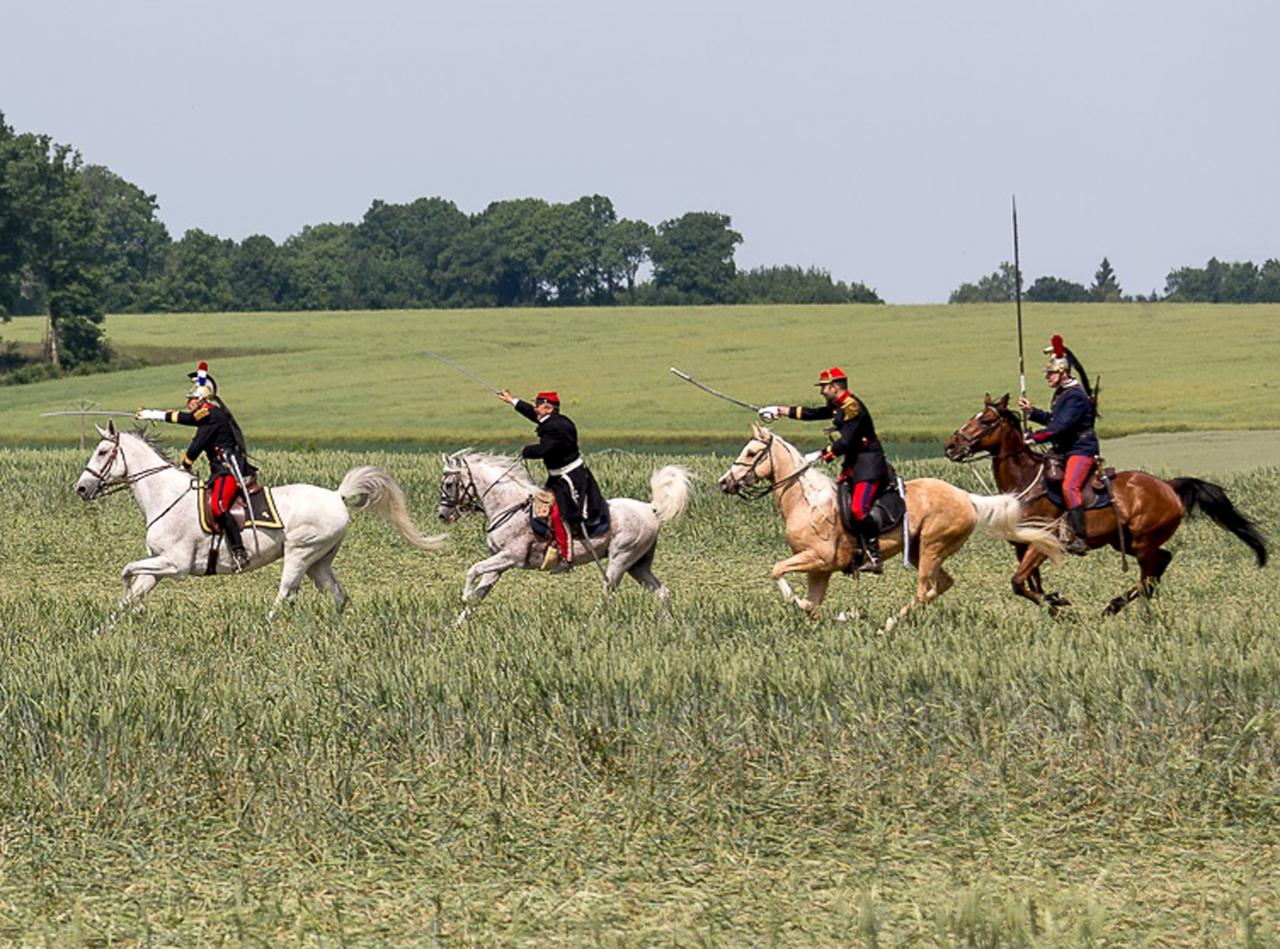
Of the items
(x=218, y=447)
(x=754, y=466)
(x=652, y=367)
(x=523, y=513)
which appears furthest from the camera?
(x=652, y=367)

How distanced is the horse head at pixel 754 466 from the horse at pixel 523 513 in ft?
3.05

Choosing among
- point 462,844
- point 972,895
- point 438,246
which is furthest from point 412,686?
point 438,246

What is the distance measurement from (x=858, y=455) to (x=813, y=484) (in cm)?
50

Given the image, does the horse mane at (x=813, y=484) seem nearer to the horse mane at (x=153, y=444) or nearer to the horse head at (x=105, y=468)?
the horse mane at (x=153, y=444)

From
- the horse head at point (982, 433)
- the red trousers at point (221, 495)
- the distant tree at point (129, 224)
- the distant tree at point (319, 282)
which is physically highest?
the distant tree at point (129, 224)

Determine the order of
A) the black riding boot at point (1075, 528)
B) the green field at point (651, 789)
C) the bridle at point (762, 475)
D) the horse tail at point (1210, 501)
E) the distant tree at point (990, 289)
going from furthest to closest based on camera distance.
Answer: the distant tree at point (990, 289) < the horse tail at point (1210, 501) < the black riding boot at point (1075, 528) < the bridle at point (762, 475) < the green field at point (651, 789)

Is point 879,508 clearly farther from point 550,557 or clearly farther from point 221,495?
point 221,495

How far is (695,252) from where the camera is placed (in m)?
140

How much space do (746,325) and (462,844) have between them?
77.9 m

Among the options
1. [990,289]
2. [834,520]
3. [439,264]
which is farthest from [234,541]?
[990,289]

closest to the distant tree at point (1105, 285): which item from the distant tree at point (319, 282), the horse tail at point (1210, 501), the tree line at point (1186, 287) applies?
the tree line at point (1186, 287)

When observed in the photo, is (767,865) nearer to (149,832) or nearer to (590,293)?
(149,832)

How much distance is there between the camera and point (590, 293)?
148 m

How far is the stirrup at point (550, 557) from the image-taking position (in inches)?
678
